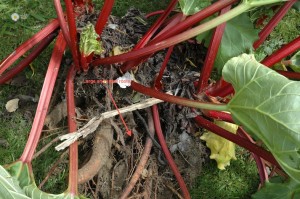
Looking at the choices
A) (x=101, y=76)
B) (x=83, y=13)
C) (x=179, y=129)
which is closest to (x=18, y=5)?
(x=83, y=13)

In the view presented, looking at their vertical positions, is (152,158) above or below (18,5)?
below

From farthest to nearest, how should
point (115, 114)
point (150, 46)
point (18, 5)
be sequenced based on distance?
1. point (18, 5)
2. point (115, 114)
3. point (150, 46)

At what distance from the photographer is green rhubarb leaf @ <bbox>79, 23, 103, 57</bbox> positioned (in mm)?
1965

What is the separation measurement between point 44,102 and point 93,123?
0.82 feet

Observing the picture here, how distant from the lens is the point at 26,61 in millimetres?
2291

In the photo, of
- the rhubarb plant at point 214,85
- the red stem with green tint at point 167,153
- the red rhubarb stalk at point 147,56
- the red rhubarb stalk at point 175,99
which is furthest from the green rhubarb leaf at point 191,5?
the red stem with green tint at point 167,153

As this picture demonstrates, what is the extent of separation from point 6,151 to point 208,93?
1068 millimetres

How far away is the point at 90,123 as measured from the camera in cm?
215

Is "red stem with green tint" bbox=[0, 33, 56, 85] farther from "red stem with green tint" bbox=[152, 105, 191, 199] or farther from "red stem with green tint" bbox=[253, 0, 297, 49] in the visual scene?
"red stem with green tint" bbox=[253, 0, 297, 49]

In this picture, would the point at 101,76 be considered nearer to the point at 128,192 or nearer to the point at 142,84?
the point at 142,84

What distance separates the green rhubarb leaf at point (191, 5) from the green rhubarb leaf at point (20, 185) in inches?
36.7

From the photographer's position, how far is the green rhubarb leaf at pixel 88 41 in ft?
6.45

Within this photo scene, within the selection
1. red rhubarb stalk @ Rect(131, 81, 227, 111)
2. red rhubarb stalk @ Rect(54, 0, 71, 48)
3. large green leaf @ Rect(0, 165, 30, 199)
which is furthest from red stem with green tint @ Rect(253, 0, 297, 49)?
large green leaf @ Rect(0, 165, 30, 199)

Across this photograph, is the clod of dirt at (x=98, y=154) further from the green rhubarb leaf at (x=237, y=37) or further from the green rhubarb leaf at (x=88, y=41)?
the green rhubarb leaf at (x=237, y=37)
